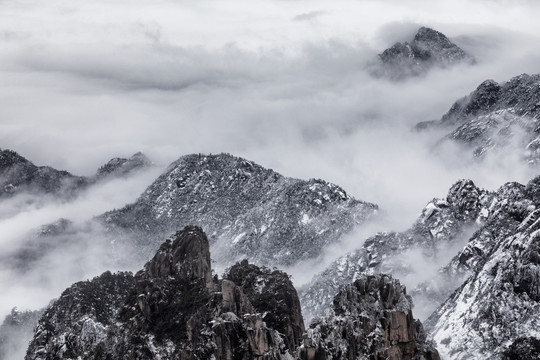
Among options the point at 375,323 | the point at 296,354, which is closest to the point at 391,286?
the point at 375,323

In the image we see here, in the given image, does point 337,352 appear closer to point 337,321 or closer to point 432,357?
point 337,321

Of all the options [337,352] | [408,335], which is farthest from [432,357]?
[337,352]

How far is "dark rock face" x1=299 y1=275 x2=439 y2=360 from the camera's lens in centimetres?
19162

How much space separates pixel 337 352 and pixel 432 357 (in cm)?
2174

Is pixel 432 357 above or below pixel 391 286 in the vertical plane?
below

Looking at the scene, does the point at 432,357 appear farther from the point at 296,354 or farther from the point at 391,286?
the point at 296,354

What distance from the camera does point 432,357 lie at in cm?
19275

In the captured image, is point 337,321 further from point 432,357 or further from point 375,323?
point 432,357

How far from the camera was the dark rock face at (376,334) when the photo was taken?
629 feet

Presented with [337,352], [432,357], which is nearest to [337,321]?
[337,352]

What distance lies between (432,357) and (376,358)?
13.5 meters

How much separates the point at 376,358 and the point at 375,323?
8.55 meters

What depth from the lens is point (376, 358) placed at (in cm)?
18988

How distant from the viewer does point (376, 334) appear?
192375 mm
